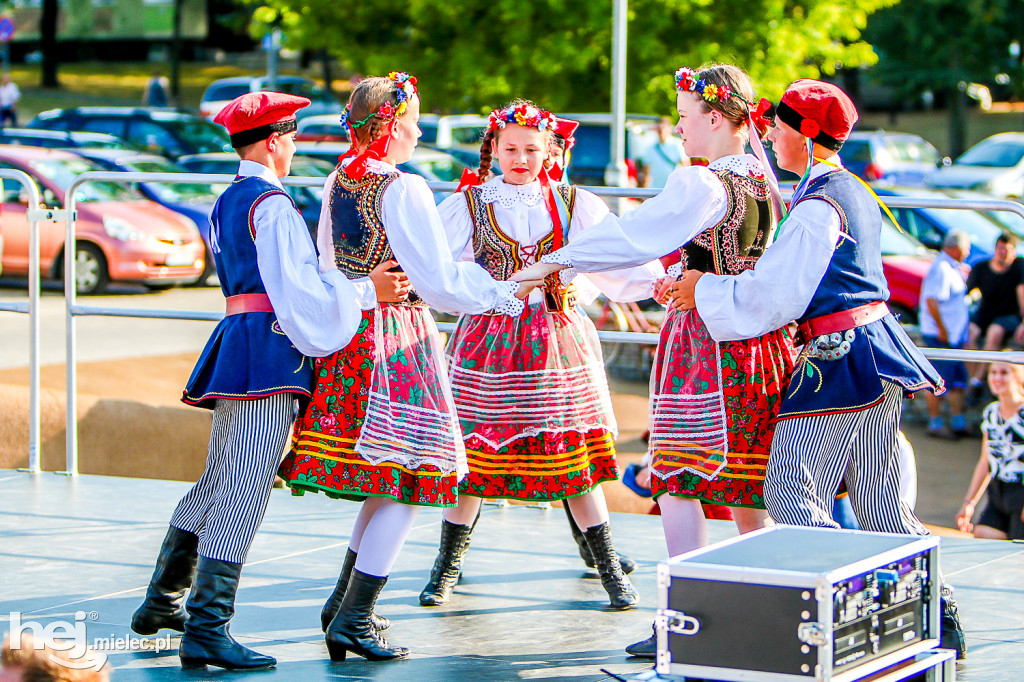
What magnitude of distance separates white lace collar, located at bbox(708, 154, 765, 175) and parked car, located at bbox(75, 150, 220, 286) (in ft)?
35.7

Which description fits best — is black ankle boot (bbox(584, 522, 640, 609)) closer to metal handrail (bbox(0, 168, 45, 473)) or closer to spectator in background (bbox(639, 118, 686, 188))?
metal handrail (bbox(0, 168, 45, 473))

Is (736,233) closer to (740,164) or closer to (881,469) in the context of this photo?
(740,164)

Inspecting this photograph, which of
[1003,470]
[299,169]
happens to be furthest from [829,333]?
[299,169]

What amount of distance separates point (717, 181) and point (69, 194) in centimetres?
334

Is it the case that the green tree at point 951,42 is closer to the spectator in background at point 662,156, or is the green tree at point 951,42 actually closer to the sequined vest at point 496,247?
the spectator in background at point 662,156

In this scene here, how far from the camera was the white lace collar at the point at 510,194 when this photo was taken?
414 centimetres

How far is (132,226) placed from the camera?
43.4 ft

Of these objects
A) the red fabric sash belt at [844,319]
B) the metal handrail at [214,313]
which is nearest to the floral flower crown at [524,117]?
the metal handrail at [214,313]

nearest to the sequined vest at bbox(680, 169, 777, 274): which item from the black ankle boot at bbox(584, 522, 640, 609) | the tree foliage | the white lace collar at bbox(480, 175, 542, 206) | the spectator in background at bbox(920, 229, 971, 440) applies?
the white lace collar at bbox(480, 175, 542, 206)

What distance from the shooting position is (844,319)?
3479 mm

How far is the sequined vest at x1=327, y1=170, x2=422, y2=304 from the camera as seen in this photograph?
3.64 meters

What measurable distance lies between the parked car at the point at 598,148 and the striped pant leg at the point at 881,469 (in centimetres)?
1146

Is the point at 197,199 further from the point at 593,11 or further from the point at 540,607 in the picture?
the point at 540,607

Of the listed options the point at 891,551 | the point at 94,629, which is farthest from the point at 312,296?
the point at 891,551
